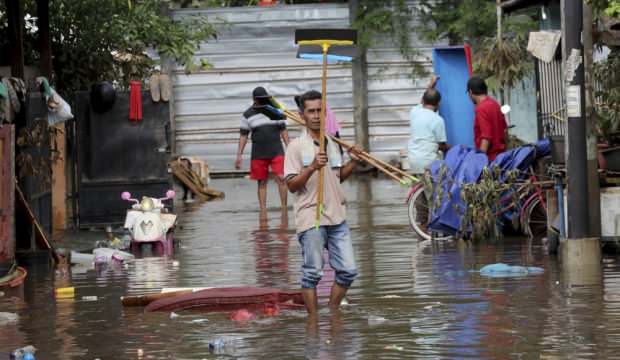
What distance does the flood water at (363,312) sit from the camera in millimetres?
9133

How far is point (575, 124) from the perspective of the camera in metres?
12.7

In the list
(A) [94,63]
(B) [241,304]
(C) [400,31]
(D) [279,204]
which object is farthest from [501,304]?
(C) [400,31]

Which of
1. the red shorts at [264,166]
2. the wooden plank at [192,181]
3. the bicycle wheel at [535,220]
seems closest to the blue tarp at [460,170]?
the bicycle wheel at [535,220]

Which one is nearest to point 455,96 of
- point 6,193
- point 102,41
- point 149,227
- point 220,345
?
point 102,41

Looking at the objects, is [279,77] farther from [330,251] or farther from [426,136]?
[330,251]

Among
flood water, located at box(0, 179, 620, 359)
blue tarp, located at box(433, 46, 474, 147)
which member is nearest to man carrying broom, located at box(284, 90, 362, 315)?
flood water, located at box(0, 179, 620, 359)

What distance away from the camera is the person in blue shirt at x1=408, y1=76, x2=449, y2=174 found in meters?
16.8

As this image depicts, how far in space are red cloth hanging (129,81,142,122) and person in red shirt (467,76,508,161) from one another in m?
4.31

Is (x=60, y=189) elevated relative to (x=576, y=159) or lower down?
lower down

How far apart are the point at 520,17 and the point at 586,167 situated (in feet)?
47.3

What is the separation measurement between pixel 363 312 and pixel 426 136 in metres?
6.37

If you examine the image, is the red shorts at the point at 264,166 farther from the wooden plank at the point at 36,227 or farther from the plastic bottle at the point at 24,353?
the plastic bottle at the point at 24,353

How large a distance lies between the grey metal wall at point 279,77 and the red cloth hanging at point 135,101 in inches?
448

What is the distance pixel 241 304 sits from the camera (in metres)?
11.1
